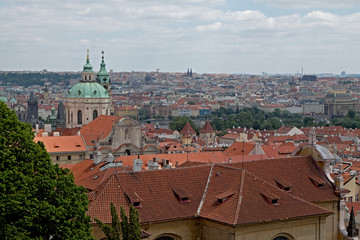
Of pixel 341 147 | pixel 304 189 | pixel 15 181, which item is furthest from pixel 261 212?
pixel 341 147

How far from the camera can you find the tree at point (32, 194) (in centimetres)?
2089

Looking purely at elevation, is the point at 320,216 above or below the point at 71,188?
below

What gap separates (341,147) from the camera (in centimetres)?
10106

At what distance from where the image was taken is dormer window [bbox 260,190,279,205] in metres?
26.1

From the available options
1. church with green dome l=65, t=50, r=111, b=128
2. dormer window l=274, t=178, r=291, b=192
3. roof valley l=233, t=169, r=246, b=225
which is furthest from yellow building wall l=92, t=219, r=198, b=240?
church with green dome l=65, t=50, r=111, b=128

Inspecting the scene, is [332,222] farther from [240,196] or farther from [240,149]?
[240,149]

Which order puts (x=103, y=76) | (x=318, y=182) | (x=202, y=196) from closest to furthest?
1. (x=202, y=196)
2. (x=318, y=182)
3. (x=103, y=76)

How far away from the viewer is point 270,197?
26.0 m

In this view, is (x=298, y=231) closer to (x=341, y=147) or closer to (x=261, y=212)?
(x=261, y=212)

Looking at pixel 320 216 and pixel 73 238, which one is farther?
pixel 320 216

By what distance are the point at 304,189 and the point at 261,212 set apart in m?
4.37

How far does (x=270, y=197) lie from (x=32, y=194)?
938 centimetres

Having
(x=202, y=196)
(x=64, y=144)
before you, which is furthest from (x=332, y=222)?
(x=64, y=144)

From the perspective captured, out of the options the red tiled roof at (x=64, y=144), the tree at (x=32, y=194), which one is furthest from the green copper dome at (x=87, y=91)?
the tree at (x=32, y=194)
